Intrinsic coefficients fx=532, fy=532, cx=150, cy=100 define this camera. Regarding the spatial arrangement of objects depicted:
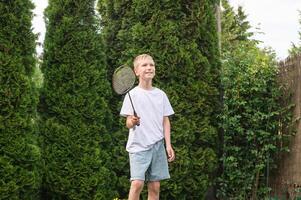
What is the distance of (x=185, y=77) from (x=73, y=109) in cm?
165

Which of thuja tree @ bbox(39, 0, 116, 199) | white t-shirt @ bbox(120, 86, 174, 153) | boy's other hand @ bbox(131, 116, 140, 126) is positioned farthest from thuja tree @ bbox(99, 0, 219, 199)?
boy's other hand @ bbox(131, 116, 140, 126)

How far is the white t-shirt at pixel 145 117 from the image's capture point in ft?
16.5

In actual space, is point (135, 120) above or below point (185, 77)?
below

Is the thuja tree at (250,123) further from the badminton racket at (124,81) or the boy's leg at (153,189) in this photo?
the badminton racket at (124,81)

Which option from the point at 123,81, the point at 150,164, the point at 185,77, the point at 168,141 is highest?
the point at 185,77

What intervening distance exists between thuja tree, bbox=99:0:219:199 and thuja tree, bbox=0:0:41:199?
4.68 feet

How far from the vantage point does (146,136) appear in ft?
16.5

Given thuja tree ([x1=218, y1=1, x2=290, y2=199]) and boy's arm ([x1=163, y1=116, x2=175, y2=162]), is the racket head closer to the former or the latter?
boy's arm ([x1=163, y1=116, x2=175, y2=162])

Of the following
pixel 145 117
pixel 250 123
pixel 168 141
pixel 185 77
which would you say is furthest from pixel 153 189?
pixel 250 123

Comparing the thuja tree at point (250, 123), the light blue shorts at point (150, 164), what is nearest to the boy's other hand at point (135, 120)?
the light blue shorts at point (150, 164)

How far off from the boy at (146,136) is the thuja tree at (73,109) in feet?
7.13

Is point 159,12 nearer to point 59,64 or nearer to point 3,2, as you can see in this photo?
point 59,64

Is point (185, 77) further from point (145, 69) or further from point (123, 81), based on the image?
point (123, 81)

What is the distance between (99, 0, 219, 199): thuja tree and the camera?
7.48 m
